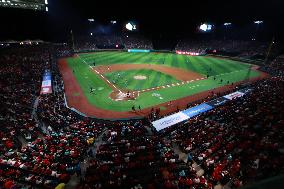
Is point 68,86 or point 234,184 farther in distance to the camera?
point 68,86

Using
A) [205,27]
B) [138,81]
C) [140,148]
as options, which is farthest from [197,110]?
[205,27]

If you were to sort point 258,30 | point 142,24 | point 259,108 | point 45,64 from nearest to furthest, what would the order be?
point 259,108
point 45,64
point 258,30
point 142,24

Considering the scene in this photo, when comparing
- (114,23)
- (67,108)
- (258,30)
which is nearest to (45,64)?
(67,108)

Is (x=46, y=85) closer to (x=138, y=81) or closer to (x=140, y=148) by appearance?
(x=138, y=81)

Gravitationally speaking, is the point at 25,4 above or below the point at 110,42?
above

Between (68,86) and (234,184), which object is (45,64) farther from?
(234,184)

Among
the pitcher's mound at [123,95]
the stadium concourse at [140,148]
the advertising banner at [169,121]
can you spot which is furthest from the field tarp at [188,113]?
the pitcher's mound at [123,95]

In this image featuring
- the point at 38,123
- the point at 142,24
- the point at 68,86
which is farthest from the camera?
the point at 142,24
